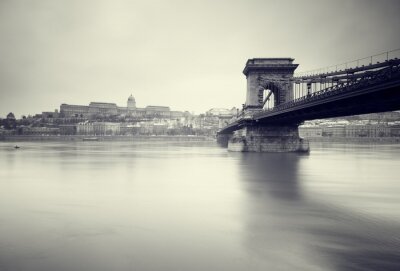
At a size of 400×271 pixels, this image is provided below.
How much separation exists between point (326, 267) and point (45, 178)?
1925cm

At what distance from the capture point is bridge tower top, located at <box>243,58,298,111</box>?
4628 centimetres

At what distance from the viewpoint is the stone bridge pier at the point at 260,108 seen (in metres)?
44.8

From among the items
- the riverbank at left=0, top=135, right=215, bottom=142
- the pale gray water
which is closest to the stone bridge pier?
the pale gray water

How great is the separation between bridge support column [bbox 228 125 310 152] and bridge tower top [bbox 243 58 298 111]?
4.45 m

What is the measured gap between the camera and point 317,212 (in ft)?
37.6

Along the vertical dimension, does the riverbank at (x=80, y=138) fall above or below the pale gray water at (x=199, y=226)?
above

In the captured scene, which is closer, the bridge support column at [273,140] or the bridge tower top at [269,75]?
the bridge support column at [273,140]

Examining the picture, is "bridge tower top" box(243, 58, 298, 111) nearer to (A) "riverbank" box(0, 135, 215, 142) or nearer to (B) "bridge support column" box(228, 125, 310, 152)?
(B) "bridge support column" box(228, 125, 310, 152)

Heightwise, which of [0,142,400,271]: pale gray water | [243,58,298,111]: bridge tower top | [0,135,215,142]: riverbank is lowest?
[0,142,400,271]: pale gray water

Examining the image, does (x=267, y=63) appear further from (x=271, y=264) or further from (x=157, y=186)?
(x=271, y=264)

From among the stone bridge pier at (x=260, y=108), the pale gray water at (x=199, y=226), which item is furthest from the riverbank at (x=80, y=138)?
the pale gray water at (x=199, y=226)

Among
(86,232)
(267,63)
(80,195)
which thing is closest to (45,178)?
(80,195)

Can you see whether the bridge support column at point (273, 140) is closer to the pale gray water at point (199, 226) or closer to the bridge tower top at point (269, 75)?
the bridge tower top at point (269, 75)

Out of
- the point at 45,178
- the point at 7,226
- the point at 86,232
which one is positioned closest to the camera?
the point at 86,232
